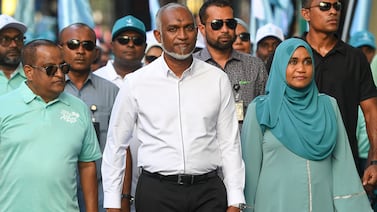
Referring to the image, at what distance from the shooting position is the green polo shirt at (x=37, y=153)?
254 inches

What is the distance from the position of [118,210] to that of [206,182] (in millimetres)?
609

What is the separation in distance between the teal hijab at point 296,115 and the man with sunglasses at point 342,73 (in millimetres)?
694

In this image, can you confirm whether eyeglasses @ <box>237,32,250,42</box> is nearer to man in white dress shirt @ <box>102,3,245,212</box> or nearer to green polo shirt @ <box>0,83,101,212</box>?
man in white dress shirt @ <box>102,3,245,212</box>

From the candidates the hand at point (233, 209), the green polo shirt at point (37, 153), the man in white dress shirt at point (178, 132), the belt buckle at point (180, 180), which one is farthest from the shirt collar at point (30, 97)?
the hand at point (233, 209)

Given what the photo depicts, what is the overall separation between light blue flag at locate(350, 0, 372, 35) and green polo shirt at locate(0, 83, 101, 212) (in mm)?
6758

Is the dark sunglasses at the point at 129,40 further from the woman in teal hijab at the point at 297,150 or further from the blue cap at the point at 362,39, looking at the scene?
the blue cap at the point at 362,39

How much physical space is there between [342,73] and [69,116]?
7.19 feet

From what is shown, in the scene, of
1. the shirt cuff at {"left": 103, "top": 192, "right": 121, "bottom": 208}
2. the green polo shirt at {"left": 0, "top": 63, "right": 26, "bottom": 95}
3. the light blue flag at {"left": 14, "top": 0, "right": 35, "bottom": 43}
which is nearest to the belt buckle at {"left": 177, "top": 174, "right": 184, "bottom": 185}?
the shirt cuff at {"left": 103, "top": 192, "right": 121, "bottom": 208}

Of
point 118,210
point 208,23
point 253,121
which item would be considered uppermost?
point 208,23

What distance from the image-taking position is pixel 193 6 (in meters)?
18.4

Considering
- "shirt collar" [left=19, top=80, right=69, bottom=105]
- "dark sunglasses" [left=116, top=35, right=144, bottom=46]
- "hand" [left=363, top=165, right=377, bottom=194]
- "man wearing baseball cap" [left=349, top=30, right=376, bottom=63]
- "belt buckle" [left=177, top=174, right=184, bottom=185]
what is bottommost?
"hand" [left=363, top=165, right=377, bottom=194]

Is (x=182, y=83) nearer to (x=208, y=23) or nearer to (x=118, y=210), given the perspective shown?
(x=118, y=210)

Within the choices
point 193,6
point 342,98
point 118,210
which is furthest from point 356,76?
point 193,6

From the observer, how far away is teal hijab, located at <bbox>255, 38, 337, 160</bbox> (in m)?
6.75
